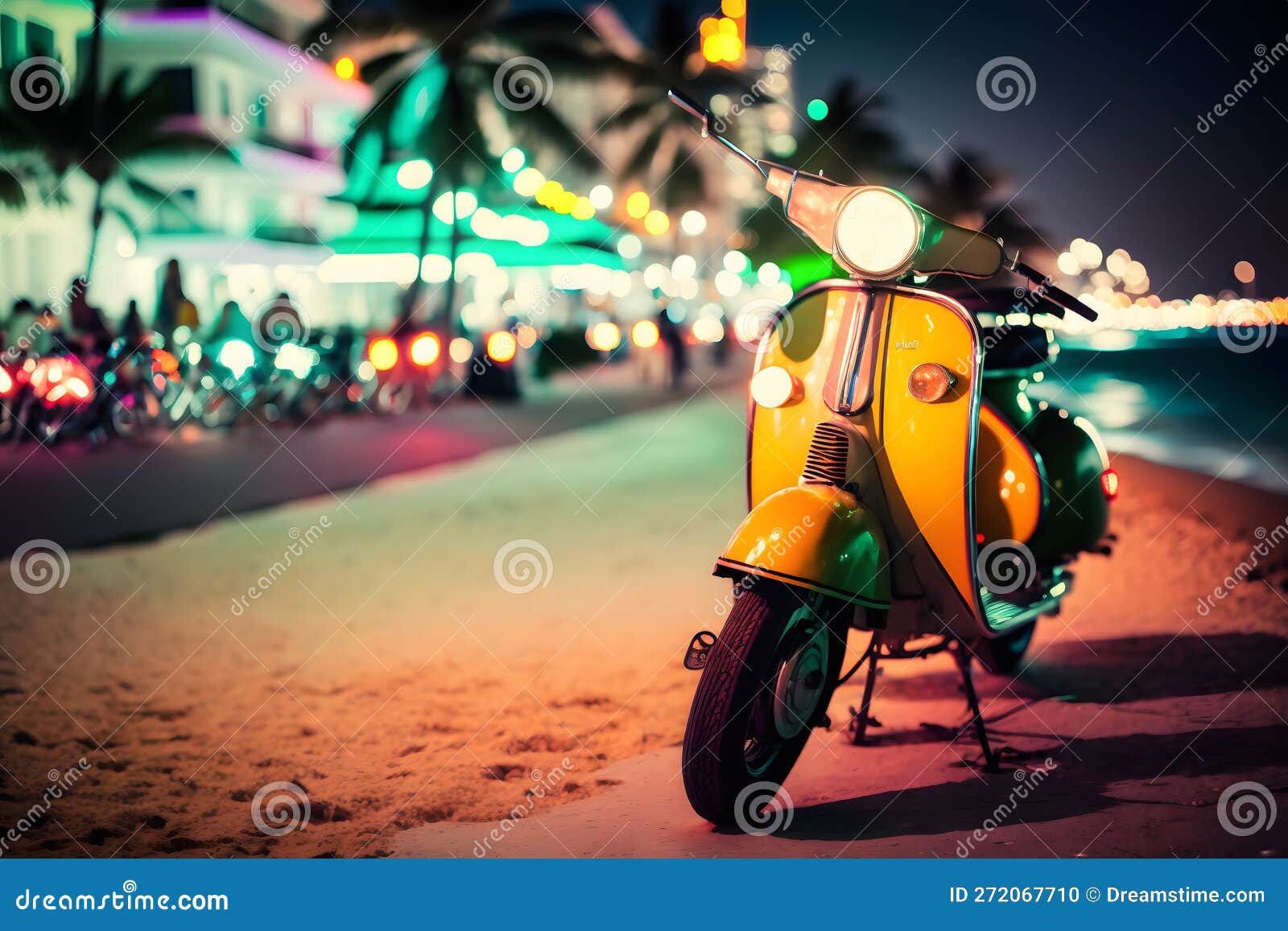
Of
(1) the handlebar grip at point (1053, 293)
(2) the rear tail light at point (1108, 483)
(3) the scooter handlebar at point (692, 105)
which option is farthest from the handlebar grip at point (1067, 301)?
(3) the scooter handlebar at point (692, 105)

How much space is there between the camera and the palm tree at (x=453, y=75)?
22.1 m

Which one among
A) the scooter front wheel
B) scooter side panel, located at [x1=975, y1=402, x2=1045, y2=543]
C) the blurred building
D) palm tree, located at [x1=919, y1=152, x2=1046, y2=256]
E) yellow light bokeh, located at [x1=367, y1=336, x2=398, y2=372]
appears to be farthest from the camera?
palm tree, located at [x1=919, y1=152, x2=1046, y2=256]

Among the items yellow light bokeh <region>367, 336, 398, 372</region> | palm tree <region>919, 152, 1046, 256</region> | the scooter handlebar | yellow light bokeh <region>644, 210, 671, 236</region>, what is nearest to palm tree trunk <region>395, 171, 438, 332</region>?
yellow light bokeh <region>367, 336, 398, 372</region>

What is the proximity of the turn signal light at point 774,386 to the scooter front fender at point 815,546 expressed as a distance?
0.30 meters

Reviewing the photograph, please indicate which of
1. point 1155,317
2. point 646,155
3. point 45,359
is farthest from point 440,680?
point 1155,317

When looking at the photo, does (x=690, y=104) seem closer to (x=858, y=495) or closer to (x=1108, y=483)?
(x=858, y=495)

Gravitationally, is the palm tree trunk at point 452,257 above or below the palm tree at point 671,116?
below

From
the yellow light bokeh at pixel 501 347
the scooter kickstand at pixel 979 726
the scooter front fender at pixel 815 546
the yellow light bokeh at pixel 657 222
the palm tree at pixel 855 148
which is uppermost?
the palm tree at pixel 855 148

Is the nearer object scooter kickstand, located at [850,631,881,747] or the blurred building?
scooter kickstand, located at [850,631,881,747]

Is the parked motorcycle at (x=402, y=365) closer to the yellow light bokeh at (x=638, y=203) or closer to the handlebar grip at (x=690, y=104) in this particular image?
the handlebar grip at (x=690, y=104)

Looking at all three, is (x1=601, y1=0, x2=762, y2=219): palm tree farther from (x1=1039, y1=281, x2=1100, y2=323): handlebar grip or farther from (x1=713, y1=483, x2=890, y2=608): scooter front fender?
(x1=713, y1=483, x2=890, y2=608): scooter front fender

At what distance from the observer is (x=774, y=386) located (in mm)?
3443

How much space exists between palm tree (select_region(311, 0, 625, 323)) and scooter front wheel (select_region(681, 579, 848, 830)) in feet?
63.2

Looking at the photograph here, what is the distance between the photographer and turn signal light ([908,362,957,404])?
3283 millimetres
